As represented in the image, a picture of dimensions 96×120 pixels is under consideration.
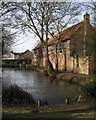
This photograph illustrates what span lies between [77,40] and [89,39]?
1.31m

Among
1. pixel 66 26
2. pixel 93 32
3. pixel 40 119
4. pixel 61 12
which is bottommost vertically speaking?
pixel 40 119

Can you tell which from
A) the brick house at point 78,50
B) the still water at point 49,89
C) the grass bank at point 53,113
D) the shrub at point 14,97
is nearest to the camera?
the grass bank at point 53,113

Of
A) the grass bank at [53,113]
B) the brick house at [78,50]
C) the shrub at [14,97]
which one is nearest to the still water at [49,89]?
the shrub at [14,97]

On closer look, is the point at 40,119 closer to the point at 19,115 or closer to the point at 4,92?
the point at 19,115

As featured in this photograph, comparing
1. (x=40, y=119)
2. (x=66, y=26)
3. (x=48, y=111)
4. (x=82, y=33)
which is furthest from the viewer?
(x=66, y=26)

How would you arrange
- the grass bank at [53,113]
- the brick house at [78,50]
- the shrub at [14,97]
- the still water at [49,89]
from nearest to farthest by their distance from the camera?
the grass bank at [53,113], the shrub at [14,97], the still water at [49,89], the brick house at [78,50]

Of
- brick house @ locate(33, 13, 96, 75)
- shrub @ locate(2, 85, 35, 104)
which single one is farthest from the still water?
brick house @ locate(33, 13, 96, 75)

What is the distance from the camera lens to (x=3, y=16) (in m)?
6.16

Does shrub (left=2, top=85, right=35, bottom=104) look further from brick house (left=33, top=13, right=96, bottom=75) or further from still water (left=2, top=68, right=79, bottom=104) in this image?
brick house (left=33, top=13, right=96, bottom=75)

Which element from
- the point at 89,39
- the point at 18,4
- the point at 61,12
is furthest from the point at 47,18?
the point at 18,4

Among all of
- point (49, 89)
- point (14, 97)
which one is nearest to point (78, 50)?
point (49, 89)

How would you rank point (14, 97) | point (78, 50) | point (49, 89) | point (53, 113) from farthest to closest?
point (49, 89), point (78, 50), point (14, 97), point (53, 113)

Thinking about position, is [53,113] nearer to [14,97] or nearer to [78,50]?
[14,97]

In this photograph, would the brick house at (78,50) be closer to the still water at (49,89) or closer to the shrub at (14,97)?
the still water at (49,89)
